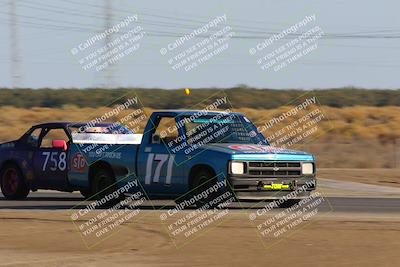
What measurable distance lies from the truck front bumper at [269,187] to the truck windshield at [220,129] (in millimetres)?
1223

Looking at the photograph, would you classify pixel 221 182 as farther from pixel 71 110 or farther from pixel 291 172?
pixel 71 110

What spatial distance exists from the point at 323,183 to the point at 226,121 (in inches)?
338

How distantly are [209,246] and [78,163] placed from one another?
282 inches

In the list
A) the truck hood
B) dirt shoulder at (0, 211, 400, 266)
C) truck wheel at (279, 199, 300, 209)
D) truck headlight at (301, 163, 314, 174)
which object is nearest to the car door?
the truck hood

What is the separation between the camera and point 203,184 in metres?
18.0

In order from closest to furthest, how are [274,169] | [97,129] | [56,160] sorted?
[274,169], [56,160], [97,129]

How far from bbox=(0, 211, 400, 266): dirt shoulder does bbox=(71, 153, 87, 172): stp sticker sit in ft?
11.5

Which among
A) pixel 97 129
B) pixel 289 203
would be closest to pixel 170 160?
pixel 289 203

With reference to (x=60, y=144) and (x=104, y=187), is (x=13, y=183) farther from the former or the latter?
(x=104, y=187)

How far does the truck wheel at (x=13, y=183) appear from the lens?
2133 cm

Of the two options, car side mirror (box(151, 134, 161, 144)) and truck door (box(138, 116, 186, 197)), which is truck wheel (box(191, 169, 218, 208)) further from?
car side mirror (box(151, 134, 161, 144))

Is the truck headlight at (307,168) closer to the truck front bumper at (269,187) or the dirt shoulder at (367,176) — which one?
the truck front bumper at (269,187)

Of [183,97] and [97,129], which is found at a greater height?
[97,129]

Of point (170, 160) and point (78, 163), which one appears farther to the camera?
point (78, 163)
